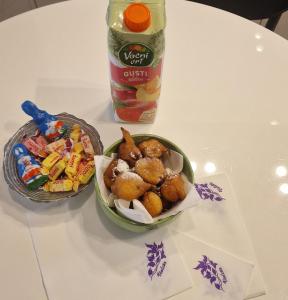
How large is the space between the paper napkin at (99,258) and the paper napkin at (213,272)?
19 millimetres

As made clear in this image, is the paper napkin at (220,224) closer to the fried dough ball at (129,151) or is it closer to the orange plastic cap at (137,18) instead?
the fried dough ball at (129,151)

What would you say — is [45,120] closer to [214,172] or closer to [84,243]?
[84,243]

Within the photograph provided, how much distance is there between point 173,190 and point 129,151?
0.35 feet

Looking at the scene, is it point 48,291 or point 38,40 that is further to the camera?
point 38,40

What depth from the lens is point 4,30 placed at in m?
0.89

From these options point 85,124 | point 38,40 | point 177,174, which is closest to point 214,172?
point 177,174

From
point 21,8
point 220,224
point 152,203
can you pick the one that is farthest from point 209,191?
point 21,8

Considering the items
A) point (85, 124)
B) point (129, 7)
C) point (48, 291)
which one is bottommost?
point (48, 291)

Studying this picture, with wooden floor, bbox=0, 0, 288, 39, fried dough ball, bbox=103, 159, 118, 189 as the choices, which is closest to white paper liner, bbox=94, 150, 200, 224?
fried dough ball, bbox=103, 159, 118, 189

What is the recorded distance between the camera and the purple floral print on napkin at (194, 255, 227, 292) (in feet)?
1.92

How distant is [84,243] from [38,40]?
55 centimetres

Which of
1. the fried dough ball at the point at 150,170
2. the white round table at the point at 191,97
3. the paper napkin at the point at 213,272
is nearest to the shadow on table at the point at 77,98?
the white round table at the point at 191,97

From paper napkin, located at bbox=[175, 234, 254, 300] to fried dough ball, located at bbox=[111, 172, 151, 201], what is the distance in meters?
0.13

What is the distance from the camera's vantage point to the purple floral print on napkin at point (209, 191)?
0.67 m
